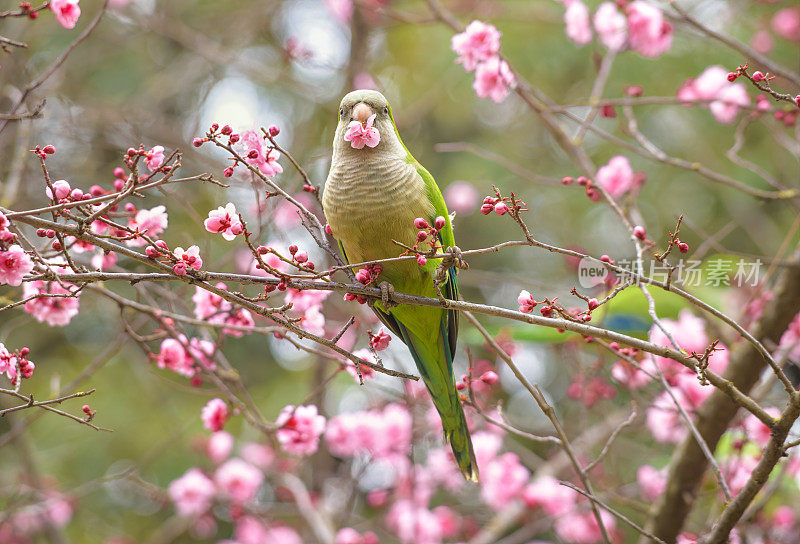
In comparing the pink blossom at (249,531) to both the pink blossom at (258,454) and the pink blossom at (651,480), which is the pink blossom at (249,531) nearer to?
the pink blossom at (258,454)

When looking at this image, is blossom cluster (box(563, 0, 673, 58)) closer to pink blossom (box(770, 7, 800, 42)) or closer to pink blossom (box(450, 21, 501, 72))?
pink blossom (box(450, 21, 501, 72))

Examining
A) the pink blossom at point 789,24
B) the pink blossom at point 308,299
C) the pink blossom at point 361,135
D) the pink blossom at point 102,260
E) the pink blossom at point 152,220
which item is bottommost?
the pink blossom at point 308,299

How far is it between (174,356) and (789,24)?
4729 millimetres

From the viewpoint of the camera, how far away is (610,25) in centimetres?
352

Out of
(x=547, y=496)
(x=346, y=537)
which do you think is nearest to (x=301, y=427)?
(x=346, y=537)

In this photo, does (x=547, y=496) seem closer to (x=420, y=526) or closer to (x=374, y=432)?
(x=420, y=526)

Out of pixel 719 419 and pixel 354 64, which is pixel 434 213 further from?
pixel 354 64

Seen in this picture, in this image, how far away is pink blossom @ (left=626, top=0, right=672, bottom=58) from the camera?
3.40m

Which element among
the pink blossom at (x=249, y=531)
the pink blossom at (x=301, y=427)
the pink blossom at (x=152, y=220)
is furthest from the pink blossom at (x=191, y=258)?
the pink blossom at (x=249, y=531)

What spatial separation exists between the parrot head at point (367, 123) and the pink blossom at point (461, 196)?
2712 millimetres

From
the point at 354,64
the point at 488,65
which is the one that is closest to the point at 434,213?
the point at 488,65

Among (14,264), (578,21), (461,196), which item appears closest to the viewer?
(14,264)

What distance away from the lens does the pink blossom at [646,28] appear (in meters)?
3.40

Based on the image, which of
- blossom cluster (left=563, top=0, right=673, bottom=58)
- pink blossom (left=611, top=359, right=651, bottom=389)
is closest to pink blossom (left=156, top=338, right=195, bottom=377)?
pink blossom (left=611, top=359, right=651, bottom=389)
